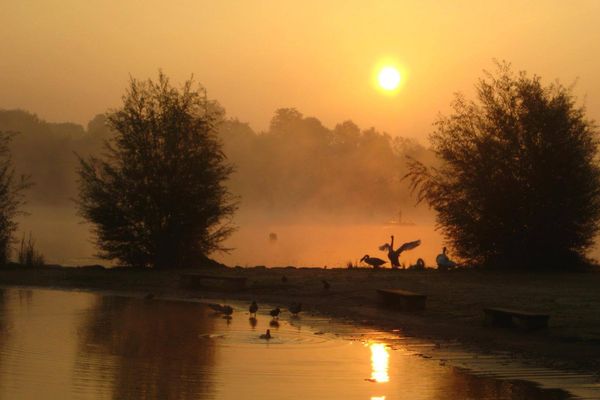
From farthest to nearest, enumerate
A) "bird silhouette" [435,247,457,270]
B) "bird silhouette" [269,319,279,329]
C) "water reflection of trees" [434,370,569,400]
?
"bird silhouette" [435,247,457,270] → "bird silhouette" [269,319,279,329] → "water reflection of trees" [434,370,569,400]

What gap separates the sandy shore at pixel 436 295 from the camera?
52.0 ft

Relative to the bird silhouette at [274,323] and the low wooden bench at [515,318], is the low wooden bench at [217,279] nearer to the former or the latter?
the bird silhouette at [274,323]

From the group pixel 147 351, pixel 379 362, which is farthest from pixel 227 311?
pixel 379 362

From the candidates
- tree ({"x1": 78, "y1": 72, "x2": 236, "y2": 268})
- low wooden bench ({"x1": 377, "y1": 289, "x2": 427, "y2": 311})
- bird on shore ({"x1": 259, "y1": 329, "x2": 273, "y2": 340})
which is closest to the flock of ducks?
bird on shore ({"x1": 259, "y1": 329, "x2": 273, "y2": 340})

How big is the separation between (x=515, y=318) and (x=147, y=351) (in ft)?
25.0

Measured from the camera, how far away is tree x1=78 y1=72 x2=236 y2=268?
31656 millimetres

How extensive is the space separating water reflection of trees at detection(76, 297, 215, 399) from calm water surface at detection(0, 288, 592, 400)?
0.02 metres

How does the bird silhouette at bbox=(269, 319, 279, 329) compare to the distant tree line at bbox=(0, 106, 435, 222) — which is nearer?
the bird silhouette at bbox=(269, 319, 279, 329)

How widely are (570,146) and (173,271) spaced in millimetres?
14670

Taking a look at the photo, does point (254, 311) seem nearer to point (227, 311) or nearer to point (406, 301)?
point (227, 311)

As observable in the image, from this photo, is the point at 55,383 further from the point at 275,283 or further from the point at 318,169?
the point at 318,169

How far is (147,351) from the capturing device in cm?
1439

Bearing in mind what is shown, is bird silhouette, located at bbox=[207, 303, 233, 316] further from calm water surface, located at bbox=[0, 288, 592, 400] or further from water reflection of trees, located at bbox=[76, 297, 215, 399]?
water reflection of trees, located at bbox=[76, 297, 215, 399]

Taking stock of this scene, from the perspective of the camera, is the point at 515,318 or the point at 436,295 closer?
the point at 515,318
